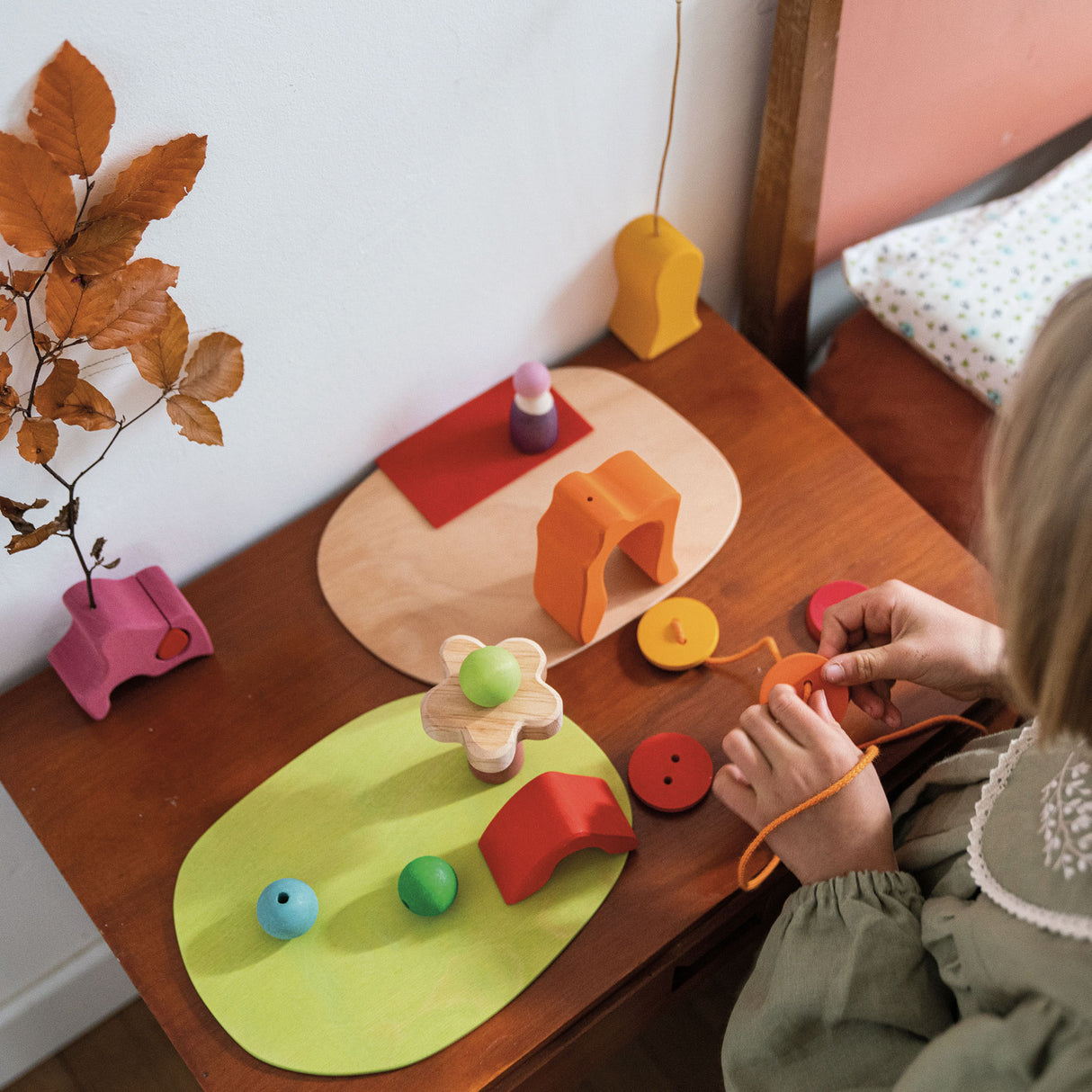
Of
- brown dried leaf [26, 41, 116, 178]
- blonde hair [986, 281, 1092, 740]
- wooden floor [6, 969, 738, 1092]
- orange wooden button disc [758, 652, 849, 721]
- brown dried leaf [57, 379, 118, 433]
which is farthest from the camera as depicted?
wooden floor [6, 969, 738, 1092]

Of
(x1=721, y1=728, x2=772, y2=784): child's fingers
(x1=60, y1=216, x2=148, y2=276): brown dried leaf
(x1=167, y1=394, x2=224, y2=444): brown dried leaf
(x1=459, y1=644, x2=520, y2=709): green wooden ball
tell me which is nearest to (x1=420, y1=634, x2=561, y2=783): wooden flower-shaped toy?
(x1=459, y1=644, x2=520, y2=709): green wooden ball

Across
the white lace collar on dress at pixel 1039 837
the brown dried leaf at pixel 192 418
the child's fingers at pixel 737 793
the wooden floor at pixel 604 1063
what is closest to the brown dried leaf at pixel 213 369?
the brown dried leaf at pixel 192 418

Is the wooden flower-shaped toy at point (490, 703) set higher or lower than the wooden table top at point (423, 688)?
higher

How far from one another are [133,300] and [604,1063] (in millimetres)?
966

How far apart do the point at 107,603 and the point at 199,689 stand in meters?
0.11

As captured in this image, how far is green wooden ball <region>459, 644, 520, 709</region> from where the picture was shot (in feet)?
2.39

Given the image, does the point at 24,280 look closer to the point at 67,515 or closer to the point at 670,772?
the point at 67,515

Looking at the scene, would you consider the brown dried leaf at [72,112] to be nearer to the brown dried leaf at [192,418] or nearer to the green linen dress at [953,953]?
the brown dried leaf at [192,418]

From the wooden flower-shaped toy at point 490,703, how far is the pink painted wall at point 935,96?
605mm

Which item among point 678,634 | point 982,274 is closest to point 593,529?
point 678,634

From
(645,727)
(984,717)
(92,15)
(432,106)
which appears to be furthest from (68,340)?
(984,717)

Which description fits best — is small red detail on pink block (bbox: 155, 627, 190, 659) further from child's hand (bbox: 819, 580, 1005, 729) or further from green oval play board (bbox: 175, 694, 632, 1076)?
child's hand (bbox: 819, 580, 1005, 729)

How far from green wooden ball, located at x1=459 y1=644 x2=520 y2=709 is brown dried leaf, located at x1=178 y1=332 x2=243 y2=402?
0.26 meters

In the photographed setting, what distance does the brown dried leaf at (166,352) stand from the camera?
27.8 inches
